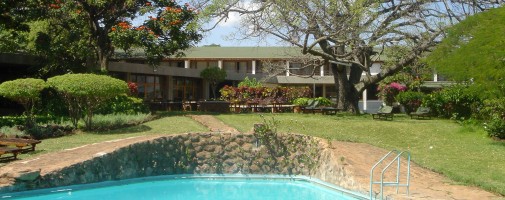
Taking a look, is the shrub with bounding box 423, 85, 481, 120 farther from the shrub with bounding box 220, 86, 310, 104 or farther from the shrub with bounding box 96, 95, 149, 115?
the shrub with bounding box 96, 95, 149, 115

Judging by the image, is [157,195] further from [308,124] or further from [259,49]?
A: [259,49]

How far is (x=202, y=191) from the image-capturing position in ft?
45.9

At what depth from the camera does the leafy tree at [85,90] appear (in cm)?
1875

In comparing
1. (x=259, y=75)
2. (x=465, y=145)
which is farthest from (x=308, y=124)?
(x=259, y=75)

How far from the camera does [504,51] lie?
16.0 m

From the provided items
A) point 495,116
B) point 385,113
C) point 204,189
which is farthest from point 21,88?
point 495,116

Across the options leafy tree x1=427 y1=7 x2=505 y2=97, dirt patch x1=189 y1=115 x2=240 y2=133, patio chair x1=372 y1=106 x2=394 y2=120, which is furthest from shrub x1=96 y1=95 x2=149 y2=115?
leafy tree x1=427 y1=7 x2=505 y2=97

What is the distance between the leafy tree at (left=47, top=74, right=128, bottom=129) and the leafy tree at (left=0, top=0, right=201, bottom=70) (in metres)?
5.88

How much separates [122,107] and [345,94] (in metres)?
12.1

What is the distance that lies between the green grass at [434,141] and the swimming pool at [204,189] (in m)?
2.64

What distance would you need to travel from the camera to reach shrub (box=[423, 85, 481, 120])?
26.1m

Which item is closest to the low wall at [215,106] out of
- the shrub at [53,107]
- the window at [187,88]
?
the shrub at [53,107]

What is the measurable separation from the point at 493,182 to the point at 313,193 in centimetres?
404

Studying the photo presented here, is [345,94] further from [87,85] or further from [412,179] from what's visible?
[412,179]
